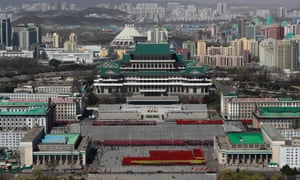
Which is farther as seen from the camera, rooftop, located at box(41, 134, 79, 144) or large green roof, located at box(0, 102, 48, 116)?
large green roof, located at box(0, 102, 48, 116)

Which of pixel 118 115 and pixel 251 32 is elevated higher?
pixel 251 32

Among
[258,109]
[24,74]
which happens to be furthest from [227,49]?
[258,109]

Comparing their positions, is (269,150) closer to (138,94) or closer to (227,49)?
(138,94)

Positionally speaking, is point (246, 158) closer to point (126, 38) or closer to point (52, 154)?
point (52, 154)

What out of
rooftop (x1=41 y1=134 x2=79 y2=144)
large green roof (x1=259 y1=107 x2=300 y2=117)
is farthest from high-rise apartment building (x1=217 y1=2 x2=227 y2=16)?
rooftop (x1=41 y1=134 x2=79 y2=144)

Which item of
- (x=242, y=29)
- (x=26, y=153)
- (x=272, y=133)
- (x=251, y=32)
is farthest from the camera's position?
(x=242, y=29)

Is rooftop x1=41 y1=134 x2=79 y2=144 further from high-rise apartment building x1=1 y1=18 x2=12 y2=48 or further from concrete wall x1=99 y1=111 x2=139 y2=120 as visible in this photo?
high-rise apartment building x1=1 y1=18 x2=12 y2=48

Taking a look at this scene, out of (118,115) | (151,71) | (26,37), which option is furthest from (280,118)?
(26,37)
